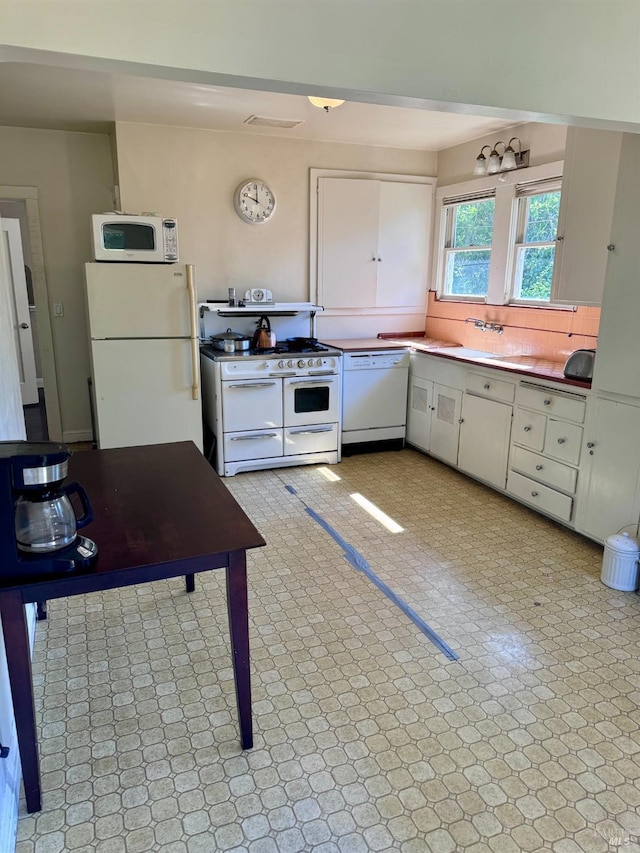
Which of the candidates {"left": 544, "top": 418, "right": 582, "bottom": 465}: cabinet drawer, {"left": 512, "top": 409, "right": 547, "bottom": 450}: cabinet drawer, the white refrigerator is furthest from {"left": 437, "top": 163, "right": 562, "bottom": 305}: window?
the white refrigerator

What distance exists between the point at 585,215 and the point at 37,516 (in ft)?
10.1

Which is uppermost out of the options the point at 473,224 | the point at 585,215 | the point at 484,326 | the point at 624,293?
the point at 473,224

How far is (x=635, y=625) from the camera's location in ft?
8.52

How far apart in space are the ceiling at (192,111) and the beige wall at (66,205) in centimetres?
15

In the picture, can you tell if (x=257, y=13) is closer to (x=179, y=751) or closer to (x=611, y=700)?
(x=179, y=751)

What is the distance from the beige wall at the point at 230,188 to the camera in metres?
4.39

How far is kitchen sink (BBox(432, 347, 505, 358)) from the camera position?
14.5 feet

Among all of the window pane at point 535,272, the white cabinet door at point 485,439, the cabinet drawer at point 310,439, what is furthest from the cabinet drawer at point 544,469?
the cabinet drawer at point 310,439

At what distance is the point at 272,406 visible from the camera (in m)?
4.37

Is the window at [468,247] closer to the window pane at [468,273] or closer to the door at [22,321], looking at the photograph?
the window pane at [468,273]

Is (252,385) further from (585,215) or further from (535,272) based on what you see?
(585,215)

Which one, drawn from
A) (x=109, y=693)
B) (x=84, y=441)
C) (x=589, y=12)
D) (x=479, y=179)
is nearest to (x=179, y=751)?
(x=109, y=693)

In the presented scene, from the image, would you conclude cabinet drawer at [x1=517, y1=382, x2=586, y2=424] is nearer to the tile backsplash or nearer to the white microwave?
the tile backsplash

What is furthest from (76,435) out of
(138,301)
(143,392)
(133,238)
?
(133,238)
